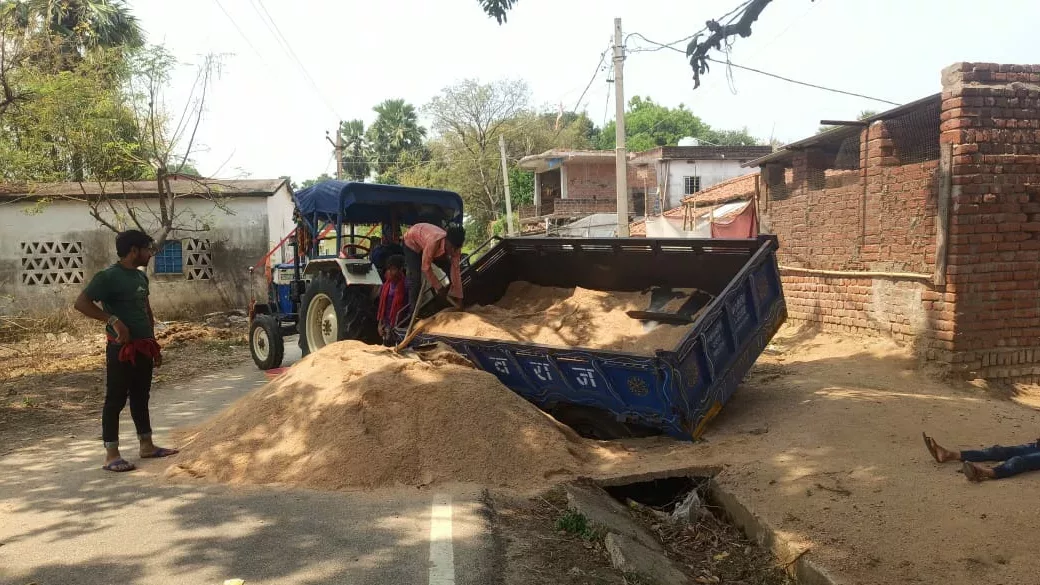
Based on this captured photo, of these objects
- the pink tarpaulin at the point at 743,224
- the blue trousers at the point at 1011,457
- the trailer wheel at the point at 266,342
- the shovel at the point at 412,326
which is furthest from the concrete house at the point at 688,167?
the blue trousers at the point at 1011,457

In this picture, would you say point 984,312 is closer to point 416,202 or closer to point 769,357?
point 769,357

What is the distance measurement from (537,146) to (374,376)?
133 feet

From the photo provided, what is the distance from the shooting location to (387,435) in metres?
5.26

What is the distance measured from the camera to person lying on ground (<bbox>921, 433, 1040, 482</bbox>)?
160 inches

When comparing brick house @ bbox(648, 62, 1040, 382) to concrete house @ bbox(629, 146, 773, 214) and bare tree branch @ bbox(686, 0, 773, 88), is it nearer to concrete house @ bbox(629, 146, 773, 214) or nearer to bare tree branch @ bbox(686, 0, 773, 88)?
bare tree branch @ bbox(686, 0, 773, 88)

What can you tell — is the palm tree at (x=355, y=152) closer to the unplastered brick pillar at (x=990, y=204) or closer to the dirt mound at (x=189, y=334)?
the dirt mound at (x=189, y=334)

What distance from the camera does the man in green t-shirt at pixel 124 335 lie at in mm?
5375

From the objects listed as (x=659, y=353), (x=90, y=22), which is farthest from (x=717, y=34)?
(x=90, y=22)

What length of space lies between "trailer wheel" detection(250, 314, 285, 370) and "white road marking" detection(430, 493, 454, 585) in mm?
6297

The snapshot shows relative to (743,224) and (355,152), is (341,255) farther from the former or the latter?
(355,152)

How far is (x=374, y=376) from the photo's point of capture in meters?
5.80

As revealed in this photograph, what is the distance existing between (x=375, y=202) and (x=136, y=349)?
3987 mm

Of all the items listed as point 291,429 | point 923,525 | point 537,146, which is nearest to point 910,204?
point 923,525

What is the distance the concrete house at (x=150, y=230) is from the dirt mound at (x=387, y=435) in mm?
12698
